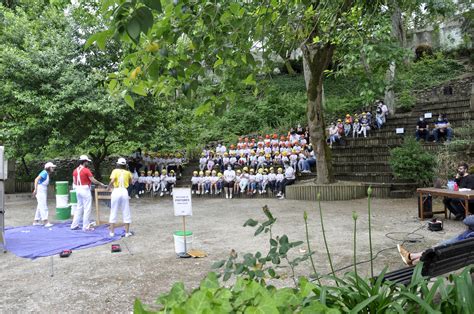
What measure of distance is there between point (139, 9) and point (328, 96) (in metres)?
27.4

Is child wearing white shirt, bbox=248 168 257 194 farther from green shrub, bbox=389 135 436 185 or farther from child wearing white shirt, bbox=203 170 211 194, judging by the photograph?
green shrub, bbox=389 135 436 185

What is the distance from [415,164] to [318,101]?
3732 mm

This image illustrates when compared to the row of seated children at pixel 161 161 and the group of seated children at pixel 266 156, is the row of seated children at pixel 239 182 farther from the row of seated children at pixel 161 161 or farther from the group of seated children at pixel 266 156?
the row of seated children at pixel 161 161

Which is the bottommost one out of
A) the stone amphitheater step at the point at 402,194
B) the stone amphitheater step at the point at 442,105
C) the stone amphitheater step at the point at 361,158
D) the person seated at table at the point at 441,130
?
the stone amphitheater step at the point at 402,194

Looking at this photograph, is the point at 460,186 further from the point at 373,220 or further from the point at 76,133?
the point at 76,133

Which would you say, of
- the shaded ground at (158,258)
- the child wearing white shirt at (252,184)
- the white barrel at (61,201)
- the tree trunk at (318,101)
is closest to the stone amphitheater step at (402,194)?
the shaded ground at (158,258)

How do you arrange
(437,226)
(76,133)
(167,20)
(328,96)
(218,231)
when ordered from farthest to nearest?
(328,96), (76,133), (218,231), (437,226), (167,20)

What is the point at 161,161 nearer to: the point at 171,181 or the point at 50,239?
the point at 171,181

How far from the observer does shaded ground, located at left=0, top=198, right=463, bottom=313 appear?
496 centimetres

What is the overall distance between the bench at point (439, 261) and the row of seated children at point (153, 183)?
1453 cm

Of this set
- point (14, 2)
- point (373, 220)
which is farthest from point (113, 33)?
point (14, 2)

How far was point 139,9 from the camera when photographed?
1828 millimetres

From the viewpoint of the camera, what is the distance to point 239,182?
16.2 m

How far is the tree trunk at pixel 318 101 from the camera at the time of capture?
13086 mm
